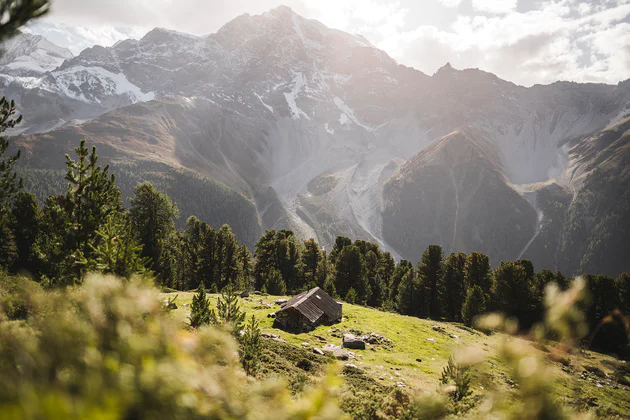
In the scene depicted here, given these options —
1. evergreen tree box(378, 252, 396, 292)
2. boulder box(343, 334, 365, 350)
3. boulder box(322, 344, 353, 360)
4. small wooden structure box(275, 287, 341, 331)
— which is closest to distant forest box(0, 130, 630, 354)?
evergreen tree box(378, 252, 396, 292)

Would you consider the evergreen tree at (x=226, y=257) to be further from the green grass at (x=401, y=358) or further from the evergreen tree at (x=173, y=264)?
the green grass at (x=401, y=358)

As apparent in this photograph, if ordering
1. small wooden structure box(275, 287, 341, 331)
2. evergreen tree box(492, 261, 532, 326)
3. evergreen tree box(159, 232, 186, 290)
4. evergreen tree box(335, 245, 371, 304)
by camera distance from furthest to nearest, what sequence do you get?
evergreen tree box(335, 245, 371, 304) < evergreen tree box(492, 261, 532, 326) < evergreen tree box(159, 232, 186, 290) < small wooden structure box(275, 287, 341, 331)

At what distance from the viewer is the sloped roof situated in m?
32.2

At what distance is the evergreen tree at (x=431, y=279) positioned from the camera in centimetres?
6094

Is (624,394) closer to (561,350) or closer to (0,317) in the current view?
(561,350)

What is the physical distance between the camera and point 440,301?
6094cm

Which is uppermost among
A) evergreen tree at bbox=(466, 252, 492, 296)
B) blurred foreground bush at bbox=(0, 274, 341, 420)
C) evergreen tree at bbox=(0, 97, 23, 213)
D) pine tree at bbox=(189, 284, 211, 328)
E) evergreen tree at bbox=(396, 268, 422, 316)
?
evergreen tree at bbox=(0, 97, 23, 213)

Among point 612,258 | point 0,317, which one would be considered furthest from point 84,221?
point 612,258

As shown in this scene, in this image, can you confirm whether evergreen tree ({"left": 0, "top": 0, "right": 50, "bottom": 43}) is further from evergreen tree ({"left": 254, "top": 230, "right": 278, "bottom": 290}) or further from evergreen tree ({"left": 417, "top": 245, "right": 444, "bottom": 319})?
evergreen tree ({"left": 417, "top": 245, "right": 444, "bottom": 319})

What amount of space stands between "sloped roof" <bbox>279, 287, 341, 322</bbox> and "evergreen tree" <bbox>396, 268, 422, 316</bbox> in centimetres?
2665

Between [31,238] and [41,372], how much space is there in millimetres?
51926

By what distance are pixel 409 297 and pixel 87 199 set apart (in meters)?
55.2

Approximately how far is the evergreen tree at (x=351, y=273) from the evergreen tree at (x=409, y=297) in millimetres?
6122

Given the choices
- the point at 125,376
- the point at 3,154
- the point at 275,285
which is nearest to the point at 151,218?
the point at 275,285
